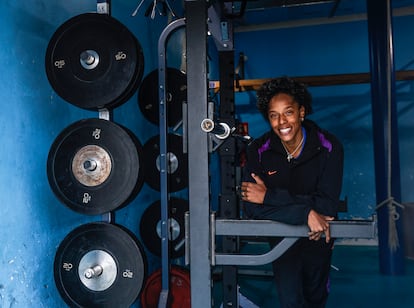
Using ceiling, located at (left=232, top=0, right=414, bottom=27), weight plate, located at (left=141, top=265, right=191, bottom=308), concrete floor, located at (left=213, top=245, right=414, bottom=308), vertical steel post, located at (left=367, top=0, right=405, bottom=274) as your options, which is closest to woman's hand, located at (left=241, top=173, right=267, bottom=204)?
weight plate, located at (left=141, top=265, right=191, bottom=308)

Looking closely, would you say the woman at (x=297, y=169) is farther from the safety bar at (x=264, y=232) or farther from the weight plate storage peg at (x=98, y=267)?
the weight plate storage peg at (x=98, y=267)

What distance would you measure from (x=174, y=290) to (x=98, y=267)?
0.70 meters

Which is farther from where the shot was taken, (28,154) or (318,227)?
(28,154)

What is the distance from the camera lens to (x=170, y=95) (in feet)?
7.04

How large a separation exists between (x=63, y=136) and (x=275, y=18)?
350 centimetres

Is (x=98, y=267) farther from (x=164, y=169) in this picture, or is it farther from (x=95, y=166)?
(x=164, y=169)

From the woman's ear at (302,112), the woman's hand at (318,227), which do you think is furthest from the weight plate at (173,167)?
the woman's hand at (318,227)

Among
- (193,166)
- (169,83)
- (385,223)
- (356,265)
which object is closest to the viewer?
(193,166)

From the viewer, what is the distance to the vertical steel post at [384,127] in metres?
3.07

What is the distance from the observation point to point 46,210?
61.7 inches

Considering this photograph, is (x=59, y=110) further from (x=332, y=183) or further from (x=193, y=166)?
(x=332, y=183)

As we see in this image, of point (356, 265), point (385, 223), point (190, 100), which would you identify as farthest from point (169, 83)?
point (356, 265)

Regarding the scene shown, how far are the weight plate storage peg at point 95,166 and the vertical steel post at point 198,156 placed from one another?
0.44 m

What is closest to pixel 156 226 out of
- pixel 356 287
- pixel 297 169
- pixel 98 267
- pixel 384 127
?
pixel 98 267
